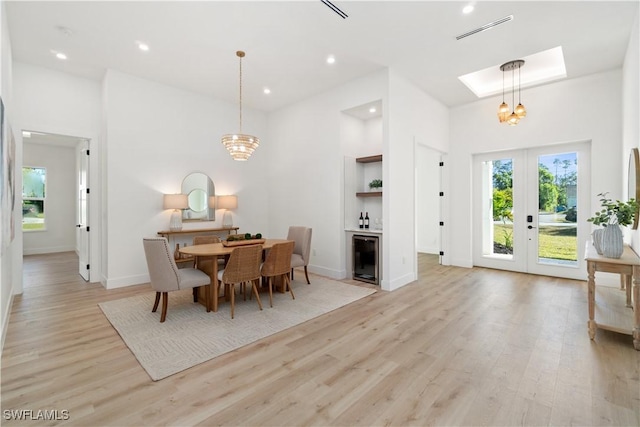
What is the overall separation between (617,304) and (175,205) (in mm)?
6263

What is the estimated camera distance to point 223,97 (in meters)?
5.89

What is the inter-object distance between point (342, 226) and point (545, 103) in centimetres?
416

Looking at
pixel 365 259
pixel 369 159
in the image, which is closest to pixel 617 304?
pixel 365 259

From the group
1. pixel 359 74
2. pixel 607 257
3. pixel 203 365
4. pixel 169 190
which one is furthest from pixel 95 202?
pixel 607 257

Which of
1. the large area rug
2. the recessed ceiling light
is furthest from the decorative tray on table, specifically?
the recessed ceiling light

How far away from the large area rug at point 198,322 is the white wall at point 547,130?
3.07 m

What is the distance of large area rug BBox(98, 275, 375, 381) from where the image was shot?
2568mm

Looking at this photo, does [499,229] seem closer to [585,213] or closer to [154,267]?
[585,213]

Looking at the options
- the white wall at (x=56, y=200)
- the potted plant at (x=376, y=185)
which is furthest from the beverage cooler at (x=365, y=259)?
the white wall at (x=56, y=200)

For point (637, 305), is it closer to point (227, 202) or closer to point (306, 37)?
point (306, 37)

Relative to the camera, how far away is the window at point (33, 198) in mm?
7996

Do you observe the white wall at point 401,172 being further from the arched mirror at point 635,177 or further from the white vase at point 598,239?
the arched mirror at point 635,177

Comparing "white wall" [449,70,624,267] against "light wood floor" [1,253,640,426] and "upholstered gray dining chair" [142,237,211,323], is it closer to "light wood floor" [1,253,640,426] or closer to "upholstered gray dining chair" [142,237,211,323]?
"light wood floor" [1,253,640,426]

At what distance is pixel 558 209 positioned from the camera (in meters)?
5.17
